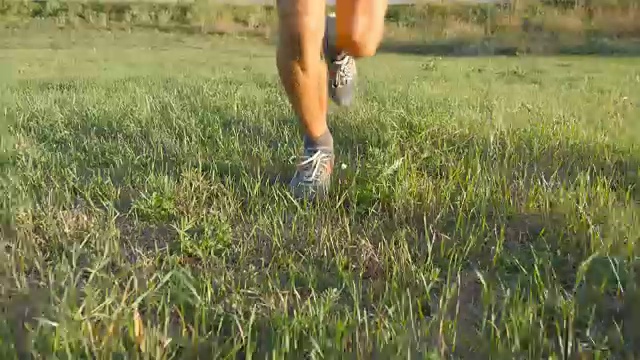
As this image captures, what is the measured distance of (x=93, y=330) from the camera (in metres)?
0.86

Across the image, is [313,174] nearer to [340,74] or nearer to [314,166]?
[314,166]

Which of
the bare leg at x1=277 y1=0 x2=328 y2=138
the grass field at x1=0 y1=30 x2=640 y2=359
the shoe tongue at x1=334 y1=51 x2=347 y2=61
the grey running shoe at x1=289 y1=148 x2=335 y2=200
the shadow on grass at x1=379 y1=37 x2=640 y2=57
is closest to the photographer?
the grass field at x1=0 y1=30 x2=640 y2=359

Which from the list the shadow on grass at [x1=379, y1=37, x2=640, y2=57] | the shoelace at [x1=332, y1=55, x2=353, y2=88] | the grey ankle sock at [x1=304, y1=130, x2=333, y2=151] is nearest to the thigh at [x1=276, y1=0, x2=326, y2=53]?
the grey ankle sock at [x1=304, y1=130, x2=333, y2=151]

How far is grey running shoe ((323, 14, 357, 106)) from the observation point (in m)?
2.23

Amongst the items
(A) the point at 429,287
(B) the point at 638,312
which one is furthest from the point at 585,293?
(A) the point at 429,287

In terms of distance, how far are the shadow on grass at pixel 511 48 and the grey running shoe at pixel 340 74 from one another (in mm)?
8447

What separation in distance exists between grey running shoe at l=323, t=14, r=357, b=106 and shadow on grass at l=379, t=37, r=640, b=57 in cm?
845

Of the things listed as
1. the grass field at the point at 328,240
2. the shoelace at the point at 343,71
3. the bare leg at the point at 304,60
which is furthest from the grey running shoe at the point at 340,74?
the bare leg at the point at 304,60

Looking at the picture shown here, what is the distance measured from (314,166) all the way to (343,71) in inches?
27.3

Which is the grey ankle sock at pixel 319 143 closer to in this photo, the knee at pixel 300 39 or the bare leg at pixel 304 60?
the bare leg at pixel 304 60

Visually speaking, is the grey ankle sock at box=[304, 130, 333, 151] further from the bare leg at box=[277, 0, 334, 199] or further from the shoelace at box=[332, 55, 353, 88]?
the shoelace at box=[332, 55, 353, 88]

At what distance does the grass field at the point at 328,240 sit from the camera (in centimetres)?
88

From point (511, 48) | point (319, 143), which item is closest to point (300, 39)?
point (319, 143)

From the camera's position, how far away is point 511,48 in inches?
436
